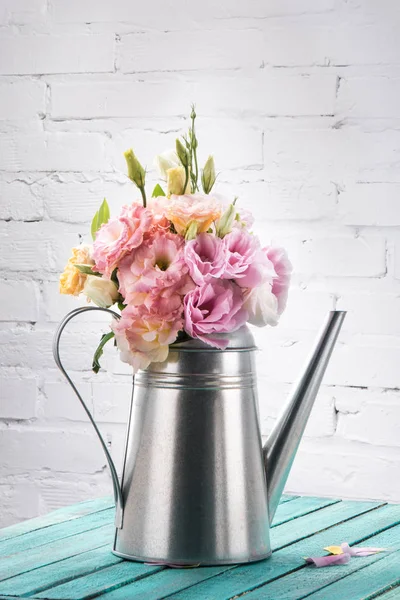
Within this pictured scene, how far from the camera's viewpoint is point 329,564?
0.97 meters

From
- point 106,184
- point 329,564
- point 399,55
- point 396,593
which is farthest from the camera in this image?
point 106,184

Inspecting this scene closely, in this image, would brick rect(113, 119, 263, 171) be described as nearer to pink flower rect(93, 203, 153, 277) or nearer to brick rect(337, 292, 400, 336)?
brick rect(337, 292, 400, 336)

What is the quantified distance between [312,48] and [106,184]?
1.47ft

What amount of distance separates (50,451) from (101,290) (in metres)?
0.90

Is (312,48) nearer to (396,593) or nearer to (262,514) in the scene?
(262,514)

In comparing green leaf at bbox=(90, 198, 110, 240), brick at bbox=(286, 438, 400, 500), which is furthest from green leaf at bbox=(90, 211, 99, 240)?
brick at bbox=(286, 438, 400, 500)

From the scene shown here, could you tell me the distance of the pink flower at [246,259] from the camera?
94 centimetres

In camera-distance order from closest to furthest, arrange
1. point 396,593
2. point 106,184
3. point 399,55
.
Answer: point 396,593
point 399,55
point 106,184

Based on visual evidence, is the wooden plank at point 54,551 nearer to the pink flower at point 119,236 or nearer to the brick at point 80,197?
the pink flower at point 119,236

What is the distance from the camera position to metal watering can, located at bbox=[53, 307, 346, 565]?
0.96m

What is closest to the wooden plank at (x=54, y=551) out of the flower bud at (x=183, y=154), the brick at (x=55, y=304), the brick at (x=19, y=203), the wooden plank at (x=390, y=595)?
the wooden plank at (x=390, y=595)

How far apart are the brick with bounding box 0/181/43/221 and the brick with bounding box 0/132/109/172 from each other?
0.03 metres

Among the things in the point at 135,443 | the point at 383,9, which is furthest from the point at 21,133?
the point at 135,443

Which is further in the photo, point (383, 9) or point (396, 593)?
point (383, 9)
